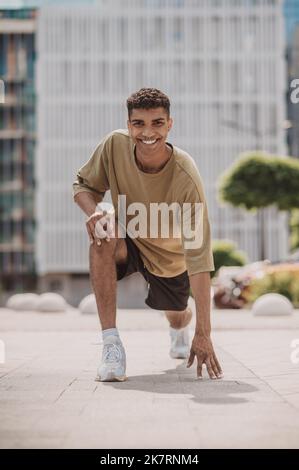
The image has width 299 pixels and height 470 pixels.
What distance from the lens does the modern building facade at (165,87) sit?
66.0m

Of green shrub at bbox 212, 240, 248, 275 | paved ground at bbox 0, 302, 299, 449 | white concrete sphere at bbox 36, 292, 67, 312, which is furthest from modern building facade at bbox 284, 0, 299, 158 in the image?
paved ground at bbox 0, 302, 299, 449

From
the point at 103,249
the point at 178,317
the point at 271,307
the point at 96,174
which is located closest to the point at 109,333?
the point at 103,249

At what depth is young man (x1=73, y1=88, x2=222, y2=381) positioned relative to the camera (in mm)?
5090

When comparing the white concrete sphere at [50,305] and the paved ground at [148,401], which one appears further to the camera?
the white concrete sphere at [50,305]

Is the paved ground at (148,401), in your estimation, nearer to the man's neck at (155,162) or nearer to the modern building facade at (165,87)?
the man's neck at (155,162)

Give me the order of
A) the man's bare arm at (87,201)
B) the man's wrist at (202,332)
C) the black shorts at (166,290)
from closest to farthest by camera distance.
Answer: the man's wrist at (202,332) < the man's bare arm at (87,201) < the black shorts at (166,290)

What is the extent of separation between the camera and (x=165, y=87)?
67.1 m

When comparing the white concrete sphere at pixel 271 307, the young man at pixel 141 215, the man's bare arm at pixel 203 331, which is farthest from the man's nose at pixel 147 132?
the white concrete sphere at pixel 271 307

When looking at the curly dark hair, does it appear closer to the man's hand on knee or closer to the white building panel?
the man's hand on knee

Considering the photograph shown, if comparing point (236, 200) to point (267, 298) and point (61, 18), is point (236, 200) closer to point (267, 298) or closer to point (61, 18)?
point (267, 298)

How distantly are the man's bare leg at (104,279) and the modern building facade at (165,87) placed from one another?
197ft

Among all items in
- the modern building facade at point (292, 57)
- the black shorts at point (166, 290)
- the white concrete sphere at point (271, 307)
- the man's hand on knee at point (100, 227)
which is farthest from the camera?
the modern building facade at point (292, 57)

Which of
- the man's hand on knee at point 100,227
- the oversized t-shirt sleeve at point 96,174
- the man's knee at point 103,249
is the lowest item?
the man's knee at point 103,249

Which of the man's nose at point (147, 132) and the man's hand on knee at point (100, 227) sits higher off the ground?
the man's nose at point (147, 132)
